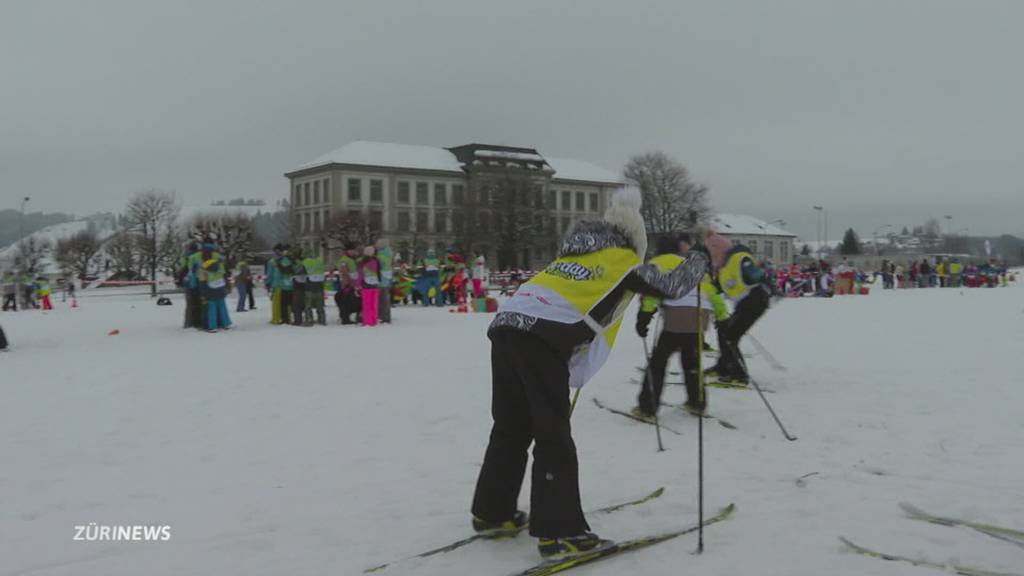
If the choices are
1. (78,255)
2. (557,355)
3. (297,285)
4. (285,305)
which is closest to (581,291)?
(557,355)

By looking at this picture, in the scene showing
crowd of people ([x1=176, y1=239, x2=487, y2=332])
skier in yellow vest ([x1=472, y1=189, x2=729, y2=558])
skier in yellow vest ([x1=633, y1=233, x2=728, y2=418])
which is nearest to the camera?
skier in yellow vest ([x1=472, y1=189, x2=729, y2=558])

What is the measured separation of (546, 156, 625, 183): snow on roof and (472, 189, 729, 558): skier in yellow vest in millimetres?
85246

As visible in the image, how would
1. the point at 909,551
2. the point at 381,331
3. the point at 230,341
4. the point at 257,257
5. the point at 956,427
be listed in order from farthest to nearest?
1. the point at 257,257
2. the point at 381,331
3. the point at 230,341
4. the point at 956,427
5. the point at 909,551

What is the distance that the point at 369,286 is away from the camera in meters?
15.9

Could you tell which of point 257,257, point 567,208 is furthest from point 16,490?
point 567,208

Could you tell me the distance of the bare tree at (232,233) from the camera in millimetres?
63759

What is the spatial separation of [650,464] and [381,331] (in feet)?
32.9

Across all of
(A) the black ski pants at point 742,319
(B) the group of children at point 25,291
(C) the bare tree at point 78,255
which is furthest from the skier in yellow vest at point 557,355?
(C) the bare tree at point 78,255

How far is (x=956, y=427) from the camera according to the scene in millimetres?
6020

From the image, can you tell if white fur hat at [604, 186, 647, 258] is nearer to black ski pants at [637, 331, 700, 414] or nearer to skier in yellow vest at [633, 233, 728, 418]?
skier in yellow vest at [633, 233, 728, 418]

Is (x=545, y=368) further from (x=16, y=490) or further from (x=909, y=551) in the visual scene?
(x=16, y=490)

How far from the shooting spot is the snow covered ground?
3654mm

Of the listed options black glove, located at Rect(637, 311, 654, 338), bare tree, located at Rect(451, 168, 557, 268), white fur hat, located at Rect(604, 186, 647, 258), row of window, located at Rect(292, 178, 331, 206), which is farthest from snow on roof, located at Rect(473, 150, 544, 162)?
white fur hat, located at Rect(604, 186, 647, 258)

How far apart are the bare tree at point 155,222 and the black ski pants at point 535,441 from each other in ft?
225
